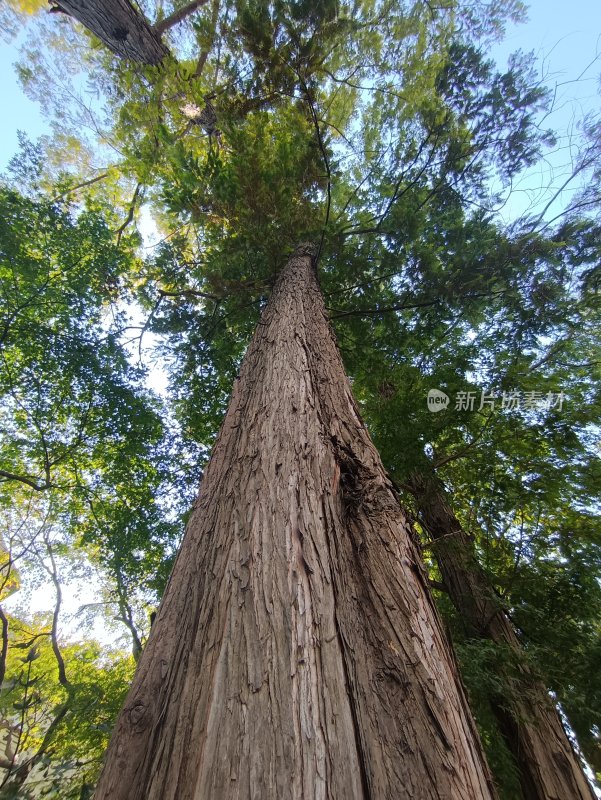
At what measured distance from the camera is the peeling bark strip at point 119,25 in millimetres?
5031

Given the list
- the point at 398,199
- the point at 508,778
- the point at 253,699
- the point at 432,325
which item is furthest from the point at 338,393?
the point at 398,199

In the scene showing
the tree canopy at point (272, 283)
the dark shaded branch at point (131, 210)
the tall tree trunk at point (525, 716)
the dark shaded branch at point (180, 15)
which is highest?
the dark shaded branch at point (180, 15)

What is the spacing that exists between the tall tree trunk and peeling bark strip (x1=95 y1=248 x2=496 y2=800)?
4.82ft

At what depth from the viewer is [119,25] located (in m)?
5.18

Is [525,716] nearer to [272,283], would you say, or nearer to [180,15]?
[272,283]

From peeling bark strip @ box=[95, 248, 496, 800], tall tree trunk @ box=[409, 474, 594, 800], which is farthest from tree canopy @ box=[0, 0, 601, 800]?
peeling bark strip @ box=[95, 248, 496, 800]

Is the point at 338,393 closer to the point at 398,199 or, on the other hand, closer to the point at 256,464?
the point at 256,464

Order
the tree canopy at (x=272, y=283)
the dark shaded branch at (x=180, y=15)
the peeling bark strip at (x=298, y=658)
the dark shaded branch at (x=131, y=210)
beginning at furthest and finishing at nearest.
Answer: the dark shaded branch at (x=131, y=210)
the dark shaded branch at (x=180, y=15)
the tree canopy at (x=272, y=283)
the peeling bark strip at (x=298, y=658)

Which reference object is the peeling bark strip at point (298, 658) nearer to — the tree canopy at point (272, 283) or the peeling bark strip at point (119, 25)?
the tree canopy at point (272, 283)

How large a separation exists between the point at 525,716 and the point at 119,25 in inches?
358

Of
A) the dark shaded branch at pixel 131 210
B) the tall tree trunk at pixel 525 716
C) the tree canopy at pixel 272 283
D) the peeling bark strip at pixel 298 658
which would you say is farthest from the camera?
the dark shaded branch at pixel 131 210

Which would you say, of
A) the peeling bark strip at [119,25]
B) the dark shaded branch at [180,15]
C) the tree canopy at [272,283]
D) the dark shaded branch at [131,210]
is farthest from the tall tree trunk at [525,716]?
the dark shaded branch at [180,15]

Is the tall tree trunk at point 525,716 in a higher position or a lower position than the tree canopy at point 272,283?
lower

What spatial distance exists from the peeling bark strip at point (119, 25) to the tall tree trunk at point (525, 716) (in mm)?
7583
